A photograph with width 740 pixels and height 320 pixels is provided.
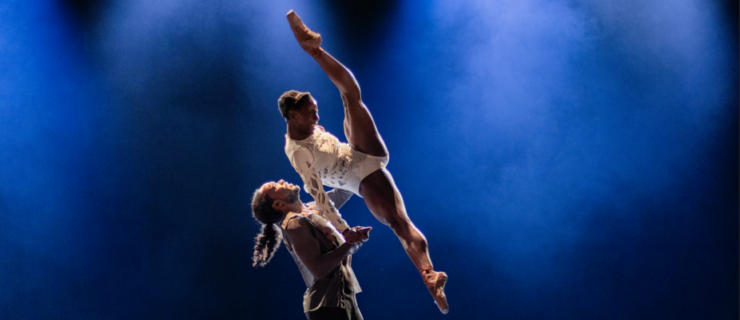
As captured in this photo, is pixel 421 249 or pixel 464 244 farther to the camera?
pixel 464 244

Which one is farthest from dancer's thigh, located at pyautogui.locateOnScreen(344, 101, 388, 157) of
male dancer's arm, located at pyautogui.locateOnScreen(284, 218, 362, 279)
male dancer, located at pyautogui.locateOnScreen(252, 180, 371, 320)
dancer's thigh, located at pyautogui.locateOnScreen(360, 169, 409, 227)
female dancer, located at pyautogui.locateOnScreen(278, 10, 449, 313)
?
male dancer's arm, located at pyautogui.locateOnScreen(284, 218, 362, 279)

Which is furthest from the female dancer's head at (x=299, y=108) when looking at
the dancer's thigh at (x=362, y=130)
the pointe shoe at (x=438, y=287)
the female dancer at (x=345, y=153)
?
the pointe shoe at (x=438, y=287)

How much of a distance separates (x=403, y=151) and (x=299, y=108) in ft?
6.15

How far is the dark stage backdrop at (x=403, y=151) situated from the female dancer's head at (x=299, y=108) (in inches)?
67.2

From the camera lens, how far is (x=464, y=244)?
13.8 ft

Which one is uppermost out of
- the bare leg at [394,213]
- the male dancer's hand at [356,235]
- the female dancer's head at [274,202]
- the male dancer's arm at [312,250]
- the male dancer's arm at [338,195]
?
the male dancer's arm at [338,195]

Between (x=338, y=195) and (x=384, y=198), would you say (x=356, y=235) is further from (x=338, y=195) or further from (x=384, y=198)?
(x=338, y=195)

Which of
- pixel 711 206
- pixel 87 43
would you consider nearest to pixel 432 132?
pixel 711 206

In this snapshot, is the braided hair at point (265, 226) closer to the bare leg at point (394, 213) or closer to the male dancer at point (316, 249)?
the male dancer at point (316, 249)

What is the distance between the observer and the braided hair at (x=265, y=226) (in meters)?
2.17

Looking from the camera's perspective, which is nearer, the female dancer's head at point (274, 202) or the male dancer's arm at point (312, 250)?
the male dancer's arm at point (312, 250)

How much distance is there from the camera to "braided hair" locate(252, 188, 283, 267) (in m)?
2.17

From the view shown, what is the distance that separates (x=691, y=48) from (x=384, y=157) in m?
3.20

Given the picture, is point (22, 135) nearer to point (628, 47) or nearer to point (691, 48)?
point (628, 47)
